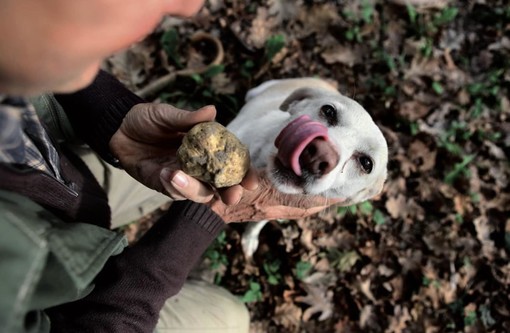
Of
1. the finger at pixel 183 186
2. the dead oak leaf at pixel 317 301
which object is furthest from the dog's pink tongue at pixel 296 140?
the dead oak leaf at pixel 317 301

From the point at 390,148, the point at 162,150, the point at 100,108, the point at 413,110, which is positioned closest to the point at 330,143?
the point at 162,150

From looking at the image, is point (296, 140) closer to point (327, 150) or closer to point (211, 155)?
point (327, 150)

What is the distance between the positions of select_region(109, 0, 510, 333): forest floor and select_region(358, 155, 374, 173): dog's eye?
122 centimetres

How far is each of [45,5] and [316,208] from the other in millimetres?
2346

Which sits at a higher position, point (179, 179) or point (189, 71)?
point (179, 179)

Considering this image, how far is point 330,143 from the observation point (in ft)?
6.79

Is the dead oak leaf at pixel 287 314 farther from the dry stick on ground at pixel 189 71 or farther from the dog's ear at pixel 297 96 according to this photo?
the dry stick on ground at pixel 189 71

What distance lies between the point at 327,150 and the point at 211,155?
647mm

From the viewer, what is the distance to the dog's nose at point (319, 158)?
1988 mm

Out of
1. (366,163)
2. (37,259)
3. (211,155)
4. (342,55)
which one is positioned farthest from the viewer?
(342,55)

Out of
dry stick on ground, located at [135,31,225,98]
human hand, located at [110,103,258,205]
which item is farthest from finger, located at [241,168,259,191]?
dry stick on ground, located at [135,31,225,98]

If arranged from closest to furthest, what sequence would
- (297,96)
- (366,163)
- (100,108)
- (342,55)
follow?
(100,108) → (366,163) → (297,96) → (342,55)

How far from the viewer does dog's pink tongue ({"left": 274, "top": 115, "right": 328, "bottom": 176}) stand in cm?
Answer: 196

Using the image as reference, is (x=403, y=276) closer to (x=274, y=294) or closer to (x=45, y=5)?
(x=274, y=294)
